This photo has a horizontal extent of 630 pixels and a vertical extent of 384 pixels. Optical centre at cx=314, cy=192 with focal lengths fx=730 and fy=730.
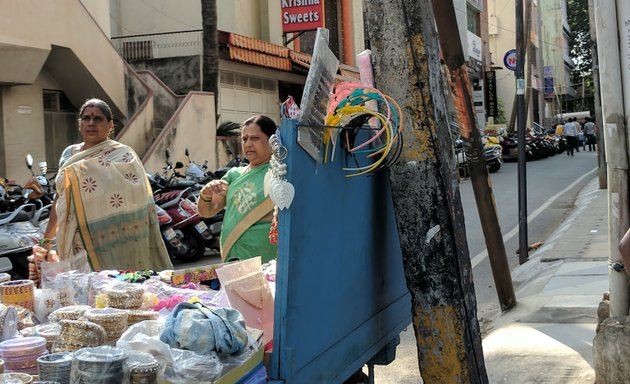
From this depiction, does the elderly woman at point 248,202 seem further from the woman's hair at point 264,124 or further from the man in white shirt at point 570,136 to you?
the man in white shirt at point 570,136

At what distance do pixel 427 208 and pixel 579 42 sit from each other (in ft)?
244

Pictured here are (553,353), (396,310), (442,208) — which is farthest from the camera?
(553,353)

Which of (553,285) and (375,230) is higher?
(375,230)

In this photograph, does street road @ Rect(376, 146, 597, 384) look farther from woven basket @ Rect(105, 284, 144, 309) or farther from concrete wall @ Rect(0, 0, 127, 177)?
concrete wall @ Rect(0, 0, 127, 177)

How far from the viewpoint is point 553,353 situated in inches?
191

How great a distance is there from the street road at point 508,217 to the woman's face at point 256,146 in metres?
2.10

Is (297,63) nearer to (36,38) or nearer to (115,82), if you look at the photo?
(115,82)

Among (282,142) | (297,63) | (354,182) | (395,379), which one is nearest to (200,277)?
(354,182)

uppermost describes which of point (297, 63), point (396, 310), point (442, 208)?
point (297, 63)

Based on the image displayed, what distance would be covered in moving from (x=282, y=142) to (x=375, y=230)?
1164 millimetres

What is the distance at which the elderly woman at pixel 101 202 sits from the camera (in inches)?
160

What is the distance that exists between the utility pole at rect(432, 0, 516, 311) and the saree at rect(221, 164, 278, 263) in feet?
7.19

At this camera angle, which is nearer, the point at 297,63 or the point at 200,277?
the point at 200,277

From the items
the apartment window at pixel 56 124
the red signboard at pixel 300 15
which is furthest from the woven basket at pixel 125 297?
the red signboard at pixel 300 15
